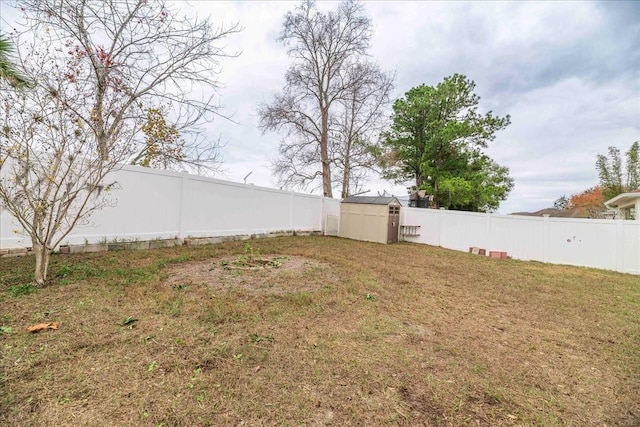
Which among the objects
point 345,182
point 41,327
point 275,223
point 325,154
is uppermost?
point 325,154

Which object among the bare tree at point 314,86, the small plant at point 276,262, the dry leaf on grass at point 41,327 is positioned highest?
the bare tree at point 314,86

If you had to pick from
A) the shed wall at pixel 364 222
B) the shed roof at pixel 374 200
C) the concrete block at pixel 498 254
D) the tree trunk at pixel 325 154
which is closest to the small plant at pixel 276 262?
the shed wall at pixel 364 222

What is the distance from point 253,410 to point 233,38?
308 inches

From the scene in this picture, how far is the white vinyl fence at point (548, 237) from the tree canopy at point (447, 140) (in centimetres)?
384

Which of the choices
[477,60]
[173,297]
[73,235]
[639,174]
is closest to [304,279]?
[173,297]

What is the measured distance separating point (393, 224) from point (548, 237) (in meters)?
4.58

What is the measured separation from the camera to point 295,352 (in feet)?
7.09

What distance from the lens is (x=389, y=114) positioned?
608 inches

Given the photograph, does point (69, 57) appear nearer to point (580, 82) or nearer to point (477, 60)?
point (477, 60)

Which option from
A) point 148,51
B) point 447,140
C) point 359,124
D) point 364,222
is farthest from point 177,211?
point 447,140

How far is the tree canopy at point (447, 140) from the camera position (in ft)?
45.1

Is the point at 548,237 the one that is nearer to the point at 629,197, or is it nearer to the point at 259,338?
the point at 629,197

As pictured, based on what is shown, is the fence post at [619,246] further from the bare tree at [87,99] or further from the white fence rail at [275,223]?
the bare tree at [87,99]

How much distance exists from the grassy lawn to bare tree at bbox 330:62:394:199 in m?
12.0
